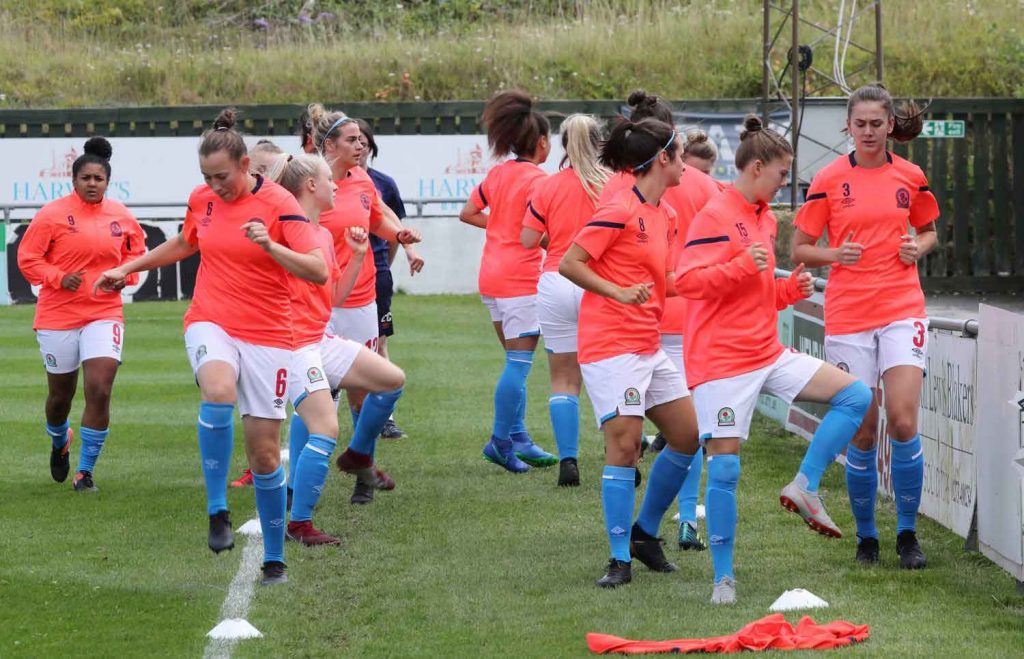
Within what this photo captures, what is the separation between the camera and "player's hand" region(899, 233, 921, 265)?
22.7 feet

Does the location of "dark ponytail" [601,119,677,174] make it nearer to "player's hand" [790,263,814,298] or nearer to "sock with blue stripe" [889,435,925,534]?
"player's hand" [790,263,814,298]

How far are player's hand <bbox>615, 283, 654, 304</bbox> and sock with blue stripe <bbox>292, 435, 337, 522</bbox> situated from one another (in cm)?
165

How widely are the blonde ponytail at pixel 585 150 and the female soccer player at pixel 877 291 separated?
1.59 m

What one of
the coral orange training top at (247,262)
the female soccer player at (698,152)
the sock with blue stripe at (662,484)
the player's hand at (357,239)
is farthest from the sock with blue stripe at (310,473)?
the female soccer player at (698,152)

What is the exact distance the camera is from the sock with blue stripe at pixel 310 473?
7152mm

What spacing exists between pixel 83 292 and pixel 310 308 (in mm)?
2602

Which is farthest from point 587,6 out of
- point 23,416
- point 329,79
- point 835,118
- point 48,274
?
point 48,274

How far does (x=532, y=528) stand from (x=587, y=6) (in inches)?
1127

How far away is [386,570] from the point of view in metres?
7.05

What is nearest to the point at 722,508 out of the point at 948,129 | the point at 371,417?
the point at 371,417

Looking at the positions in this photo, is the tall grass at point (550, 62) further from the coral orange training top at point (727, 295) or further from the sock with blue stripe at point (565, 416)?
the coral orange training top at point (727, 295)

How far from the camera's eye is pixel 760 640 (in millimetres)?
5473

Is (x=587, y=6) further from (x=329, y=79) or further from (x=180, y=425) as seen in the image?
(x=180, y=425)

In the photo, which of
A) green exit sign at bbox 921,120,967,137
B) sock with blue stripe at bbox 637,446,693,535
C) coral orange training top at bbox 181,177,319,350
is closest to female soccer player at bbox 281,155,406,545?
coral orange training top at bbox 181,177,319,350
